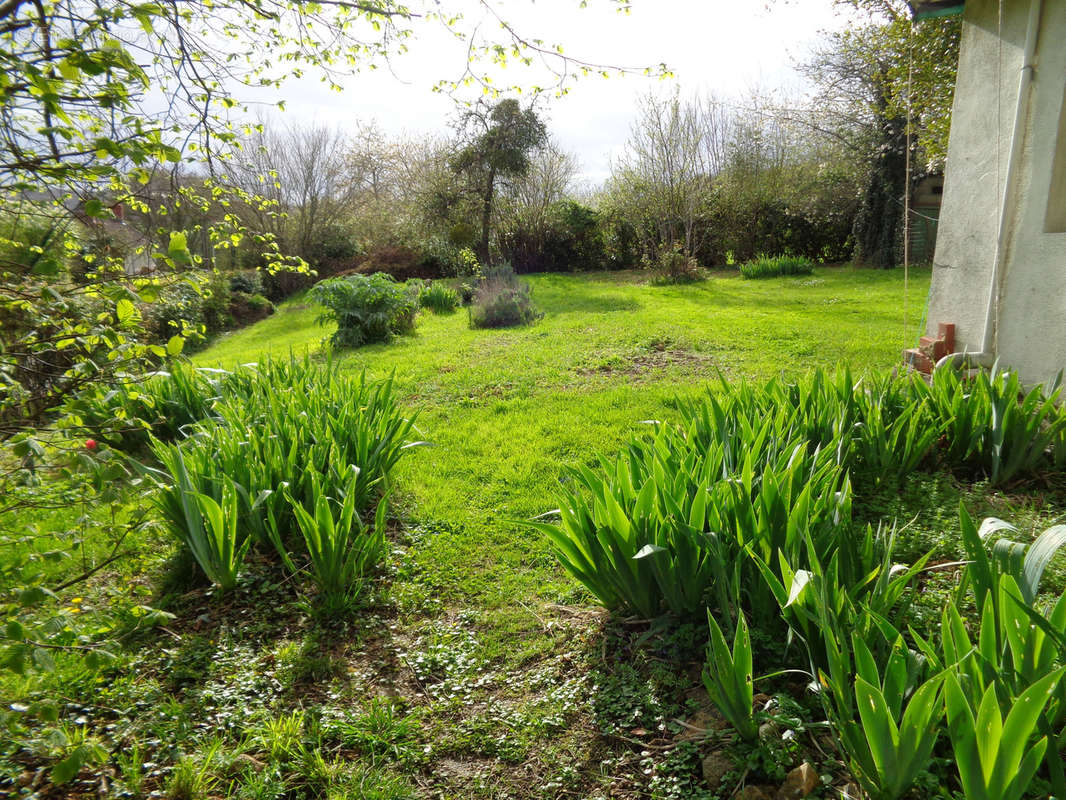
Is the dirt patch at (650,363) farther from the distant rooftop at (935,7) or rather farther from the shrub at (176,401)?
the shrub at (176,401)

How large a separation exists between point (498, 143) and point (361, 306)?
397 inches

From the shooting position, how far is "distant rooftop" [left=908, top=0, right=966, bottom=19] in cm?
445

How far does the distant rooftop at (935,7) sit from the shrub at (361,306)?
7112mm

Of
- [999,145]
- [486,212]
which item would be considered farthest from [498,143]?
[999,145]

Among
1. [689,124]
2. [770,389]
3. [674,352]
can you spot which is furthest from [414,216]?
[770,389]

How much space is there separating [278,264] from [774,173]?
729 inches

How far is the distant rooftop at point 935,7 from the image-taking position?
4445 mm

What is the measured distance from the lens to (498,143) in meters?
17.2

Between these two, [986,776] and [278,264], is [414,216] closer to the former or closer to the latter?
[278,264]

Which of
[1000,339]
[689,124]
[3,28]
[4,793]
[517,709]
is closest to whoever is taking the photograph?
[3,28]

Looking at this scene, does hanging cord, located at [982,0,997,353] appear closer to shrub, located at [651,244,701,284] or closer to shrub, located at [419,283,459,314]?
shrub, located at [419,283,459,314]

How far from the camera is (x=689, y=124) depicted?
16281mm

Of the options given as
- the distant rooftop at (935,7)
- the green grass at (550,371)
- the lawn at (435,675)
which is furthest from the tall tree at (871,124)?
the lawn at (435,675)

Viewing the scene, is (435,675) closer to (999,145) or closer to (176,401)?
(176,401)
